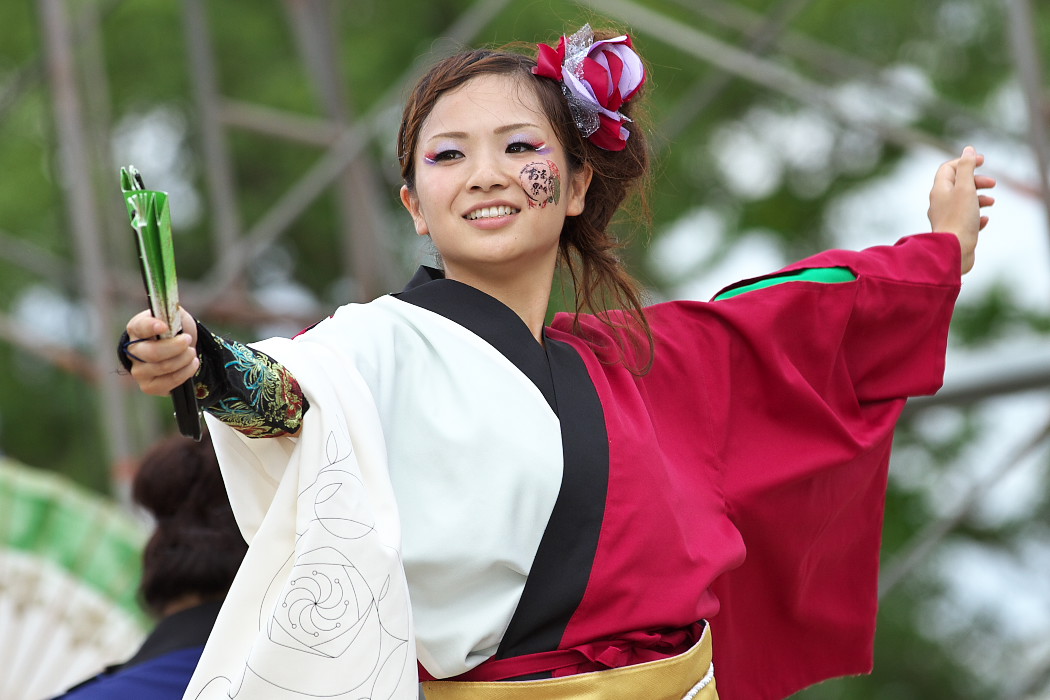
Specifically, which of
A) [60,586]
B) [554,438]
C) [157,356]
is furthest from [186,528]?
[60,586]

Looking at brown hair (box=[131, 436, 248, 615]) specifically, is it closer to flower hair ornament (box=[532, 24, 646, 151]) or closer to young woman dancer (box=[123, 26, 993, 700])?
young woman dancer (box=[123, 26, 993, 700])

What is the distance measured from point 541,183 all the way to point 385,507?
0.41 metres

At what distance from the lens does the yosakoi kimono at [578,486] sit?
3.81 ft

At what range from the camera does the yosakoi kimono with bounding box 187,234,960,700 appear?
1161 mm

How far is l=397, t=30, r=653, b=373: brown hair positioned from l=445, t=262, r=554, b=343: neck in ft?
0.24

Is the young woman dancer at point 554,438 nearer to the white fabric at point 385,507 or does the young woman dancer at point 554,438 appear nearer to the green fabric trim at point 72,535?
the white fabric at point 385,507

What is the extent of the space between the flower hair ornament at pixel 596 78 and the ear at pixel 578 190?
0.04m

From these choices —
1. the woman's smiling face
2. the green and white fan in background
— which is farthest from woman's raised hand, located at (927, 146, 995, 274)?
the green and white fan in background

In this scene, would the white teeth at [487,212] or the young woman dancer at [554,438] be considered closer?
the young woman dancer at [554,438]

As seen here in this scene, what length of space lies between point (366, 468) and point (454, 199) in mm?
335

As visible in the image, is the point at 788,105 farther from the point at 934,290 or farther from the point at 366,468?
the point at 366,468

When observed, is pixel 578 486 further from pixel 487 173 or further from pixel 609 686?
pixel 487 173

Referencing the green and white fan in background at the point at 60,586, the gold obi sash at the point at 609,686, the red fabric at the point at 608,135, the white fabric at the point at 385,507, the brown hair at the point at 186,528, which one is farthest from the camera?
the green and white fan in background at the point at 60,586

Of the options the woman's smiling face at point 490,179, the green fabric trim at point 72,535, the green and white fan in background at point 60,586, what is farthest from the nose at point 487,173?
the green fabric trim at point 72,535
